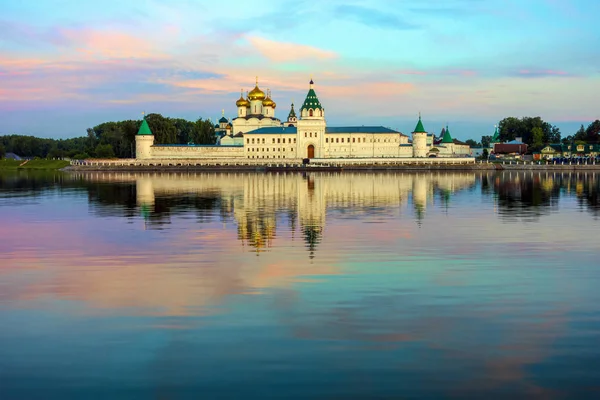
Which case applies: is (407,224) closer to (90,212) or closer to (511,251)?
(511,251)

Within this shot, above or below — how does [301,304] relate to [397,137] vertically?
below

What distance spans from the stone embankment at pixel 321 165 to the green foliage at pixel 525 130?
27.0 metres

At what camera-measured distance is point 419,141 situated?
82.9 m

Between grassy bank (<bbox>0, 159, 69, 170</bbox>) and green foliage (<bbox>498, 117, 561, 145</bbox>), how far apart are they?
69516mm

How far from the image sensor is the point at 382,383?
6.04 meters

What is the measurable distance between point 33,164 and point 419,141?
180ft

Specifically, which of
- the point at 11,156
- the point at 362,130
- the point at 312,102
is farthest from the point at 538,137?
the point at 11,156

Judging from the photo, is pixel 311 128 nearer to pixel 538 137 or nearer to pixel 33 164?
pixel 538 137

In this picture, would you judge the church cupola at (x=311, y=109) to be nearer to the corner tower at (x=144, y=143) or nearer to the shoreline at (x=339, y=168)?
the shoreline at (x=339, y=168)

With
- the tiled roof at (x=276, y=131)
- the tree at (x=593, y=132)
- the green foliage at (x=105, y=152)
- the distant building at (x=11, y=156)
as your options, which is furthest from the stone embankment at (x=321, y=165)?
the distant building at (x=11, y=156)

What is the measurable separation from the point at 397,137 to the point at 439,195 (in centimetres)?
5145

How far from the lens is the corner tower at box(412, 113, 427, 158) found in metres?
82.5

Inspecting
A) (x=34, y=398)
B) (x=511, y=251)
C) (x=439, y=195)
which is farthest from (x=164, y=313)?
(x=439, y=195)

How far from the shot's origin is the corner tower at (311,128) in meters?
80.9
